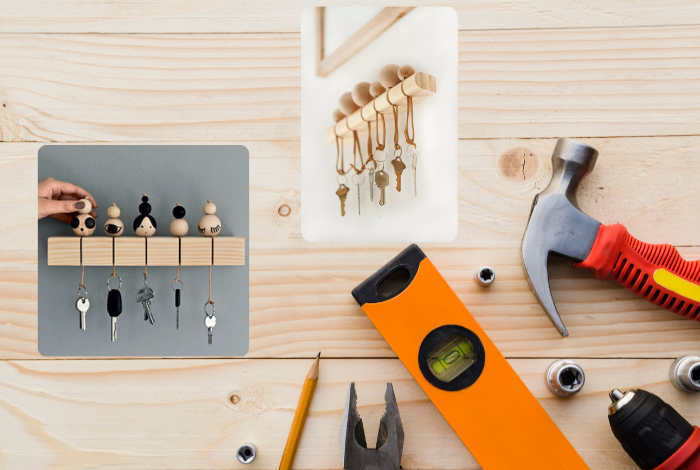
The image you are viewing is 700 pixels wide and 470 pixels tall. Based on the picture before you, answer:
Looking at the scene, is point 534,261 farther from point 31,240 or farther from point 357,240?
point 31,240

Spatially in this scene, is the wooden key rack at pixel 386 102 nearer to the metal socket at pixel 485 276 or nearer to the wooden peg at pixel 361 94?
the wooden peg at pixel 361 94

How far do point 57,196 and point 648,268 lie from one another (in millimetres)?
756

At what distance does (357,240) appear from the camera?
0.64 meters

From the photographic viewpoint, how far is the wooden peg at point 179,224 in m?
0.60

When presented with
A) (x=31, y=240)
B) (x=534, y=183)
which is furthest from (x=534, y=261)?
(x=31, y=240)

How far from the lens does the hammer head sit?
0.59 m

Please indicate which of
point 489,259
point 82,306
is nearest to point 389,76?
point 489,259

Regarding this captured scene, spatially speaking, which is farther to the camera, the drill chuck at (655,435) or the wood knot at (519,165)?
the wood knot at (519,165)

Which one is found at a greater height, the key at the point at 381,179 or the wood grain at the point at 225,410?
the key at the point at 381,179

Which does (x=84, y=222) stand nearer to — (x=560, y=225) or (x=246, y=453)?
(x=246, y=453)

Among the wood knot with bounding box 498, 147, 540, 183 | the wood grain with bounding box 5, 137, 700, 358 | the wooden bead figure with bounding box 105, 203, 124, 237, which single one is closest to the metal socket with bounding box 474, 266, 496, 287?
the wood grain with bounding box 5, 137, 700, 358

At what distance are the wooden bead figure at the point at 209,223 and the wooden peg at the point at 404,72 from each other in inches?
11.3

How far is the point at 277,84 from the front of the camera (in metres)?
0.63

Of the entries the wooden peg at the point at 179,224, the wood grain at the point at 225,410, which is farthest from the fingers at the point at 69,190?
the wood grain at the point at 225,410
